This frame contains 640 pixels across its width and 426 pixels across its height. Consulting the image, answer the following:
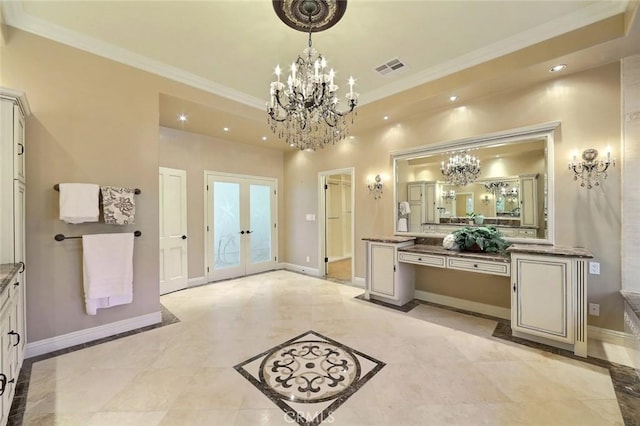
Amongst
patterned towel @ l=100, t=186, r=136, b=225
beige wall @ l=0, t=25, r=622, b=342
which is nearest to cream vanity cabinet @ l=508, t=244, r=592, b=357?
beige wall @ l=0, t=25, r=622, b=342

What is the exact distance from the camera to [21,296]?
2279 millimetres

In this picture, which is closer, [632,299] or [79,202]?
[632,299]

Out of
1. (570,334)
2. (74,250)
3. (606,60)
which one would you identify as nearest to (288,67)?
(74,250)

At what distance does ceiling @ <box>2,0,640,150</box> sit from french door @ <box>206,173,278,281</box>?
6.70 feet

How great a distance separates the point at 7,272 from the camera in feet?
5.98

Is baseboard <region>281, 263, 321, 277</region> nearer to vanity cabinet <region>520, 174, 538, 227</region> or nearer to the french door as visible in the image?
the french door

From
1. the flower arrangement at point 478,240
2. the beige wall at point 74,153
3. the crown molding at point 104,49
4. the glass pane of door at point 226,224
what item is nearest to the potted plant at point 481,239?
the flower arrangement at point 478,240

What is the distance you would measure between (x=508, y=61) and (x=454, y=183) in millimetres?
1550

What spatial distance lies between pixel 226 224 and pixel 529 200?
16.4ft

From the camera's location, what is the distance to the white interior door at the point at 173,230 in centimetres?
446

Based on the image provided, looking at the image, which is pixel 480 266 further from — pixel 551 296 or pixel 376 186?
pixel 376 186

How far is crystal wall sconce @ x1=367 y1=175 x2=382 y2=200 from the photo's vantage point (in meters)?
4.58

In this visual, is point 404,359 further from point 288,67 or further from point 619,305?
point 288,67

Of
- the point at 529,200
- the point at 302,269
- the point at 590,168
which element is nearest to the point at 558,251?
the point at 529,200
